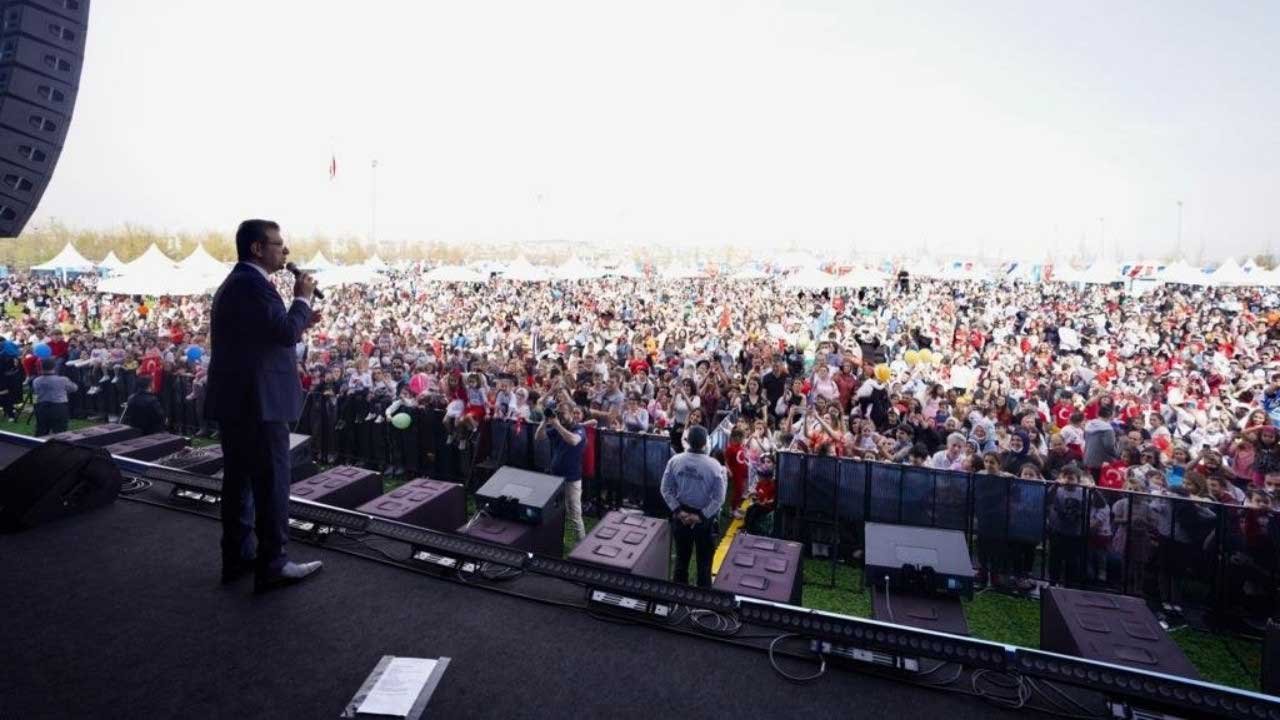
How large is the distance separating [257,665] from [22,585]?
148 cm

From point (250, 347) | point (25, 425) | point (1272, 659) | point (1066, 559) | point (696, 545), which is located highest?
point (250, 347)

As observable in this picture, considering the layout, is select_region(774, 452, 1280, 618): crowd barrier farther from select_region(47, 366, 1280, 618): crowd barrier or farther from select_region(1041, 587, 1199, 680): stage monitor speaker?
select_region(1041, 587, 1199, 680): stage monitor speaker

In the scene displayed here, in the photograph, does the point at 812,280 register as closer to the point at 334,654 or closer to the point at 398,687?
the point at 334,654

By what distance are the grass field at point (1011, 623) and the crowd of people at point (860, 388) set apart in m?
0.79

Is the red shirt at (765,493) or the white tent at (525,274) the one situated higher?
the white tent at (525,274)

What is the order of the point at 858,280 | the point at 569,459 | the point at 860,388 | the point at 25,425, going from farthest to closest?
the point at 858,280 → the point at 25,425 → the point at 860,388 → the point at 569,459

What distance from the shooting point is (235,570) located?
10.9 ft

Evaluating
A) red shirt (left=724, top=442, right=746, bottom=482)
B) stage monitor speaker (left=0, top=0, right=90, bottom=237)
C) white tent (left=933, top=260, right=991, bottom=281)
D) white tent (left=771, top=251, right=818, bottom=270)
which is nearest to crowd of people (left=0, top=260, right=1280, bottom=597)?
red shirt (left=724, top=442, right=746, bottom=482)

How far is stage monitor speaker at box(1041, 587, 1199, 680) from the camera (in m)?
2.99

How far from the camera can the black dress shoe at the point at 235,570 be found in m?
3.32

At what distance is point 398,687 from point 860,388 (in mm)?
9568

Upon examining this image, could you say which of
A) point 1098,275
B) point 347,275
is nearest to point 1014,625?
point 347,275

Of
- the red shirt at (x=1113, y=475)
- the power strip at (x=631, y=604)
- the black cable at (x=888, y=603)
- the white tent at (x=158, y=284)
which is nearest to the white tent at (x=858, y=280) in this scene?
the red shirt at (x=1113, y=475)

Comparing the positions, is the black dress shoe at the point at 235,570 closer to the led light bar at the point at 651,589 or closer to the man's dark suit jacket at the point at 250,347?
the man's dark suit jacket at the point at 250,347
